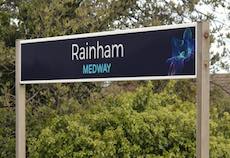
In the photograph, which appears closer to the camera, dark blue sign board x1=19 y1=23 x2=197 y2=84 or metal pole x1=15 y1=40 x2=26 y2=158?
dark blue sign board x1=19 y1=23 x2=197 y2=84

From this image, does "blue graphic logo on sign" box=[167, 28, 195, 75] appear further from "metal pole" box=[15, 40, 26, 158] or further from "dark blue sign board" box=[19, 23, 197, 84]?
"metal pole" box=[15, 40, 26, 158]

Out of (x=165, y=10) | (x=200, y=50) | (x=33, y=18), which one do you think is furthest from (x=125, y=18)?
(x=200, y=50)

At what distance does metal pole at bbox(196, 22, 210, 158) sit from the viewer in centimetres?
489

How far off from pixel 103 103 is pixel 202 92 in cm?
298

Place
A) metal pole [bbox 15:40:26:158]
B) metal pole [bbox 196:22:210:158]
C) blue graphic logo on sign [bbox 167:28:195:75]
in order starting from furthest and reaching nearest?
metal pole [bbox 15:40:26:158]
blue graphic logo on sign [bbox 167:28:195:75]
metal pole [bbox 196:22:210:158]

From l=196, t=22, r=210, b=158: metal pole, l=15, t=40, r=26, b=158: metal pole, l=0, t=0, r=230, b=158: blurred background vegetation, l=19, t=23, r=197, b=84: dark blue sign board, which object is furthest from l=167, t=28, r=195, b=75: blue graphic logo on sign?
l=15, t=40, r=26, b=158: metal pole

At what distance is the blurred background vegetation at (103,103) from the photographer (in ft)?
21.9

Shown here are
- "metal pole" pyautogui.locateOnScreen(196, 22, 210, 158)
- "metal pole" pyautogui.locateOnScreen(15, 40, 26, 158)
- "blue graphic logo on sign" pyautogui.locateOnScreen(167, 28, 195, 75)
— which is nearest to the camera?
"metal pole" pyautogui.locateOnScreen(196, 22, 210, 158)

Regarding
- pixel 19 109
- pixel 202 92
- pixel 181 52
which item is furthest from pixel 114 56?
pixel 19 109

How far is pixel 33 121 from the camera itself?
8719mm

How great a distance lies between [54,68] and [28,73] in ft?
1.43

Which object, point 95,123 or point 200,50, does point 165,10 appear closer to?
point 95,123

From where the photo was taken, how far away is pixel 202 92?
493 centimetres

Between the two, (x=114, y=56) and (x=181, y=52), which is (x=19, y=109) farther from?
(x=181, y=52)
